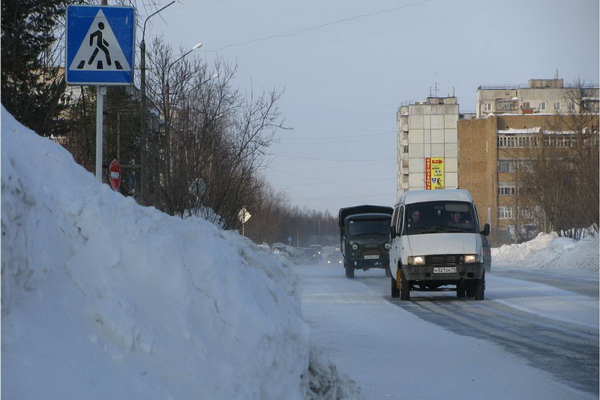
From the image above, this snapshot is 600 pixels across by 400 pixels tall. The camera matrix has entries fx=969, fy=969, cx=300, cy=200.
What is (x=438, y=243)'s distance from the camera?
2206 cm

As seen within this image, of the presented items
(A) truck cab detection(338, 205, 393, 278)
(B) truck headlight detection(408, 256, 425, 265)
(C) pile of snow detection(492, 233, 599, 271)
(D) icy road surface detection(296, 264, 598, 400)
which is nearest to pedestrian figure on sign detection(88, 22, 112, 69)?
(D) icy road surface detection(296, 264, 598, 400)

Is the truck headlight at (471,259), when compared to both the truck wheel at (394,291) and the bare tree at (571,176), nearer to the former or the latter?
the truck wheel at (394,291)

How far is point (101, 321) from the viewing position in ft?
16.5

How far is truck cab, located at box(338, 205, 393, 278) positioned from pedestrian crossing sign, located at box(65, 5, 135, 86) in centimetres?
2919

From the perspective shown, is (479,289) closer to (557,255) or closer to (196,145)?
(196,145)

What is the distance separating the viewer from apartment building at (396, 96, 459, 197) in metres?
135

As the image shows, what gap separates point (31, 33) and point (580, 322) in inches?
454

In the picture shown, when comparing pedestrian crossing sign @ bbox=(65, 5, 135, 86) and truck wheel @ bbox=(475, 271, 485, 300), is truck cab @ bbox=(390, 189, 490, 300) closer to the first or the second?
truck wheel @ bbox=(475, 271, 485, 300)

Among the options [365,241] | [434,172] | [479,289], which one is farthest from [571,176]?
[434,172]

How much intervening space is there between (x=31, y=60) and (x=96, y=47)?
10366mm

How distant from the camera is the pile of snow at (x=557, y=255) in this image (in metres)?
42.9

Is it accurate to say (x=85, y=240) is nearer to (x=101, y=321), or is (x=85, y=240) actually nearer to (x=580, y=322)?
(x=101, y=321)

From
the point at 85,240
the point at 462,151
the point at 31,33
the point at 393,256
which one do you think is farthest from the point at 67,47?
the point at 462,151

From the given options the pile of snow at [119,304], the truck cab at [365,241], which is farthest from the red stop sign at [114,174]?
the truck cab at [365,241]
